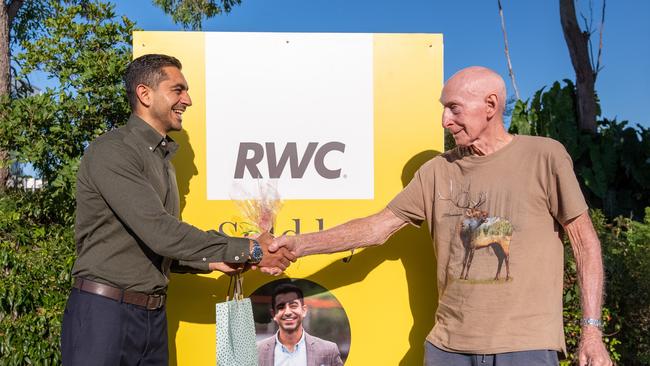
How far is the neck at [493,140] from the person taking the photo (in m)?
2.88

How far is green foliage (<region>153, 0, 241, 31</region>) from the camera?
16.5 m

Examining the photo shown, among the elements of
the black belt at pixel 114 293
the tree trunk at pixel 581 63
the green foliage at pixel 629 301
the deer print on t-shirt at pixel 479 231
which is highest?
the tree trunk at pixel 581 63

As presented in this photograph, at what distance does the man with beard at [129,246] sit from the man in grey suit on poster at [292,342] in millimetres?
614

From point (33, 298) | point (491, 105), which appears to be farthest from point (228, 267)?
point (33, 298)

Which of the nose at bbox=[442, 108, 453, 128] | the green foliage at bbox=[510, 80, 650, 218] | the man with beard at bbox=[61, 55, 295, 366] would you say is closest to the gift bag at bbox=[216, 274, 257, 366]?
the man with beard at bbox=[61, 55, 295, 366]

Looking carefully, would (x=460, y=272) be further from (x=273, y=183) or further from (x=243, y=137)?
(x=243, y=137)

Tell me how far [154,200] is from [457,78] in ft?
4.94

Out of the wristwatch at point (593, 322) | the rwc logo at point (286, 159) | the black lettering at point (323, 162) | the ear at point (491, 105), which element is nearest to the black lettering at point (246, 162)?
the rwc logo at point (286, 159)

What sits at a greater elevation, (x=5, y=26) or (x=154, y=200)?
(x=5, y=26)

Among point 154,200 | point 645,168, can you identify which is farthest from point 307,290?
point 645,168

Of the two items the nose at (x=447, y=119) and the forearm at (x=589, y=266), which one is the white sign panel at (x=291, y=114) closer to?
the nose at (x=447, y=119)

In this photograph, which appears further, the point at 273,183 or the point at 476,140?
the point at 273,183

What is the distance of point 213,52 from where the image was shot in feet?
11.2

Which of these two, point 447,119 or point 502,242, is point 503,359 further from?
point 447,119
